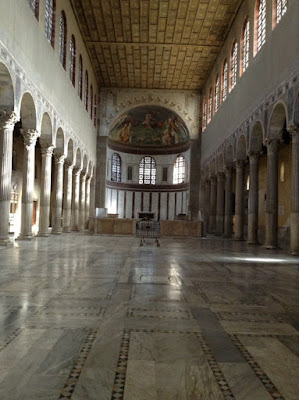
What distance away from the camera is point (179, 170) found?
1730 inches

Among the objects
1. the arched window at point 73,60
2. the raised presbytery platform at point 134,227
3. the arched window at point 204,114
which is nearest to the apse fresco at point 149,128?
the arched window at point 204,114

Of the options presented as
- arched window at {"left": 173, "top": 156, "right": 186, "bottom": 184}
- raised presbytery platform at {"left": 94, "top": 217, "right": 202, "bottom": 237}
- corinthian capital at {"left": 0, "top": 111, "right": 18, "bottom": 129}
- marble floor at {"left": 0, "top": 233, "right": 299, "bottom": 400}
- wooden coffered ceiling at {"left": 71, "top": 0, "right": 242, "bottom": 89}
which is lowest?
marble floor at {"left": 0, "top": 233, "right": 299, "bottom": 400}

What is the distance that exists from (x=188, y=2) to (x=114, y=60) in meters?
9.54

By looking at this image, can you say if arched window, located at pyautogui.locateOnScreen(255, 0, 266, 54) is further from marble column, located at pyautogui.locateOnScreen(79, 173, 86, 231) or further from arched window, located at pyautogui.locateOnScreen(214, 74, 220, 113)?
marble column, located at pyautogui.locateOnScreen(79, 173, 86, 231)

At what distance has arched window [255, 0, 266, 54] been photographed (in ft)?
62.5

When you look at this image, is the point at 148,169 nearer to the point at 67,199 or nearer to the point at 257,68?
the point at 67,199

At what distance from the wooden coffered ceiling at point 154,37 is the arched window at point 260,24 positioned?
323cm

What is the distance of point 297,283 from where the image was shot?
7914mm

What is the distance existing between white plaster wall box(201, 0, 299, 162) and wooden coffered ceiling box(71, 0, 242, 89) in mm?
1161

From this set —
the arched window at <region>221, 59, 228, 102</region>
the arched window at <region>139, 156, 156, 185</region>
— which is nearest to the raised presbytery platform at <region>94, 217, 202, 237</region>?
the arched window at <region>221, 59, 228, 102</region>

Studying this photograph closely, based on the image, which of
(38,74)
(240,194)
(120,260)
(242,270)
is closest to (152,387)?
(242,270)

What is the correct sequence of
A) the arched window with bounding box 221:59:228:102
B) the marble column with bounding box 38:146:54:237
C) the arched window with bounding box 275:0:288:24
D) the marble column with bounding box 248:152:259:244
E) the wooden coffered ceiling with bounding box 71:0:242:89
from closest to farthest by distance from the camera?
the arched window with bounding box 275:0:288:24 → the marble column with bounding box 248:152:259:244 → the marble column with bounding box 38:146:54:237 → the wooden coffered ceiling with bounding box 71:0:242:89 → the arched window with bounding box 221:59:228:102

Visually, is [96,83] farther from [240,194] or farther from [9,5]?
[9,5]

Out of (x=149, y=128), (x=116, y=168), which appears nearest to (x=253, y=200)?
(x=149, y=128)
